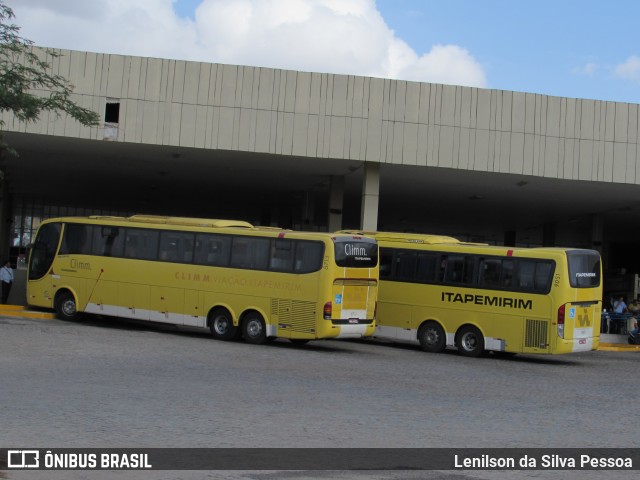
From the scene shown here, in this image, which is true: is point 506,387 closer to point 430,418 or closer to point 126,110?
point 430,418

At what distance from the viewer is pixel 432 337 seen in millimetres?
25375

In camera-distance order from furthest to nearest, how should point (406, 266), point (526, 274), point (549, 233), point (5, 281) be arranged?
1. point (549, 233)
2. point (5, 281)
3. point (406, 266)
4. point (526, 274)

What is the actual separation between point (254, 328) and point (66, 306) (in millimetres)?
6669

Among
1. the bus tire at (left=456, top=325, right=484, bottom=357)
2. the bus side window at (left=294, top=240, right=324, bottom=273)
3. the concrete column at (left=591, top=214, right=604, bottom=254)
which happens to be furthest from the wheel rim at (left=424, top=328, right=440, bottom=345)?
the concrete column at (left=591, top=214, right=604, bottom=254)

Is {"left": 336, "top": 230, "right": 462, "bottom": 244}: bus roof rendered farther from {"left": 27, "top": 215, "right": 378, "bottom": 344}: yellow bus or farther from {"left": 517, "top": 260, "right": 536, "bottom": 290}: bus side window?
{"left": 517, "top": 260, "right": 536, "bottom": 290}: bus side window

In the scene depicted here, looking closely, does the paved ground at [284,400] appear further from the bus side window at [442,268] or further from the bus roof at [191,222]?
the bus roof at [191,222]

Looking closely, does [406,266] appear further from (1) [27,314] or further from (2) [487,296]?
(1) [27,314]

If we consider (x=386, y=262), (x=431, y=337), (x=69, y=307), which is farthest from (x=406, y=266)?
(x=69, y=307)

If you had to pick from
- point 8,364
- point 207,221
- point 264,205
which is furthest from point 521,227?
point 8,364

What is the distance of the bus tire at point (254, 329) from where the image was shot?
24234 millimetres

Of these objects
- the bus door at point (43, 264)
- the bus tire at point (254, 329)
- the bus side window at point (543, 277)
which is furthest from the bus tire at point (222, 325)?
the bus side window at point (543, 277)

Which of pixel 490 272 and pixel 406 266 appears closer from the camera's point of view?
pixel 490 272

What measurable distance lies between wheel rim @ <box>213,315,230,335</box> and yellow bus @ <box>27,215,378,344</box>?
10 millimetres

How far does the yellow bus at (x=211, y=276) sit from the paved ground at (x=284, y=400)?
1651 millimetres
